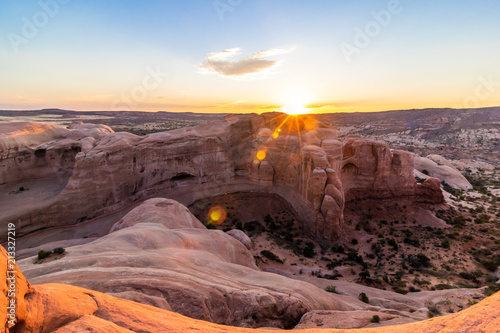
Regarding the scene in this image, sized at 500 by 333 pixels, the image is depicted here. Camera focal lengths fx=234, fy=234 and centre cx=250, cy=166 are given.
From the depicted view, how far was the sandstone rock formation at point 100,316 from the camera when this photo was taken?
15.3 feet

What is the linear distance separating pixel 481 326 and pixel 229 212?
103 feet

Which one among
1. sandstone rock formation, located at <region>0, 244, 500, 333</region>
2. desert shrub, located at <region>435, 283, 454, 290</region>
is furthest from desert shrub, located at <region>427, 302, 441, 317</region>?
sandstone rock formation, located at <region>0, 244, 500, 333</region>

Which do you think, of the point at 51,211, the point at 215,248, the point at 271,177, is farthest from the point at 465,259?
the point at 51,211

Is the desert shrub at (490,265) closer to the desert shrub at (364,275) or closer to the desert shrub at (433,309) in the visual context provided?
the desert shrub at (364,275)

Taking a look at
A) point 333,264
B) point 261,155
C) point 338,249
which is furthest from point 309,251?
point 261,155

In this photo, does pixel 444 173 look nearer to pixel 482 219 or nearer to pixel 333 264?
pixel 482 219

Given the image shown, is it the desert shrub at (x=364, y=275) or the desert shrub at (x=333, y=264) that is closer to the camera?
the desert shrub at (x=364, y=275)

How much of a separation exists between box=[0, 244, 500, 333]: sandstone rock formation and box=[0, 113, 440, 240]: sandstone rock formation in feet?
75.1

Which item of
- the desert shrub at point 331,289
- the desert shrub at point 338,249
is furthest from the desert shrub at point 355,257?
the desert shrub at point 331,289

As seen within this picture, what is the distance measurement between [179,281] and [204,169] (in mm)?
27831

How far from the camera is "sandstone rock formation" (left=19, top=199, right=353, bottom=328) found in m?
8.78

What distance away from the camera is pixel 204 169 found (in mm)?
36844

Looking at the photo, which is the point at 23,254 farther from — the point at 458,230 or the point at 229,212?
the point at 458,230

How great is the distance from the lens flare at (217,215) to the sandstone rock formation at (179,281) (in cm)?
1923
